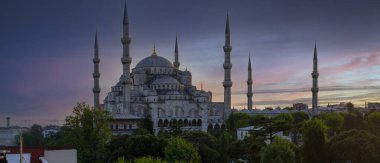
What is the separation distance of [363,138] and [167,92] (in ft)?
165

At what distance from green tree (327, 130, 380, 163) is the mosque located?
36067 millimetres

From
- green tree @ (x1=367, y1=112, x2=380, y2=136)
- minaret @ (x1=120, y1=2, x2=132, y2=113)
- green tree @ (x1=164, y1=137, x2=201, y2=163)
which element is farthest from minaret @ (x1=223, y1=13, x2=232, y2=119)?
green tree @ (x1=164, y1=137, x2=201, y2=163)

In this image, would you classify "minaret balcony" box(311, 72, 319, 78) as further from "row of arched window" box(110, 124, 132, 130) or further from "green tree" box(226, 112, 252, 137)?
"row of arched window" box(110, 124, 132, 130)

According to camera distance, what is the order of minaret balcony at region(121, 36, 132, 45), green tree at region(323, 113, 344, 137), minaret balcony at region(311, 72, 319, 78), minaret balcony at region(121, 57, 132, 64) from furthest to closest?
minaret balcony at region(311, 72, 319, 78), minaret balcony at region(121, 57, 132, 64), minaret balcony at region(121, 36, 132, 45), green tree at region(323, 113, 344, 137)

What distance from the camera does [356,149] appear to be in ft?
86.9

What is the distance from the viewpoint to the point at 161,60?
86.4 meters

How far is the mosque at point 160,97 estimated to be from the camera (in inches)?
2509

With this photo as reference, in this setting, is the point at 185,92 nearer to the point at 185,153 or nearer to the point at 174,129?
the point at 174,129

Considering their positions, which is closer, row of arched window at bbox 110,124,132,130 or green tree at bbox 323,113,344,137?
green tree at bbox 323,113,344,137

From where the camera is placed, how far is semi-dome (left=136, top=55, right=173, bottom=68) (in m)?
85.1

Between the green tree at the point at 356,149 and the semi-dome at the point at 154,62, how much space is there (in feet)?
194

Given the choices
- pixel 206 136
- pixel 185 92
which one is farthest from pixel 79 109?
pixel 185 92

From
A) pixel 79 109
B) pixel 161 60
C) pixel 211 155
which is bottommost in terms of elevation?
pixel 211 155

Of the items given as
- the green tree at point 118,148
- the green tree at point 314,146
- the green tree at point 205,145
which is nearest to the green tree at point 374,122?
the green tree at point 314,146
